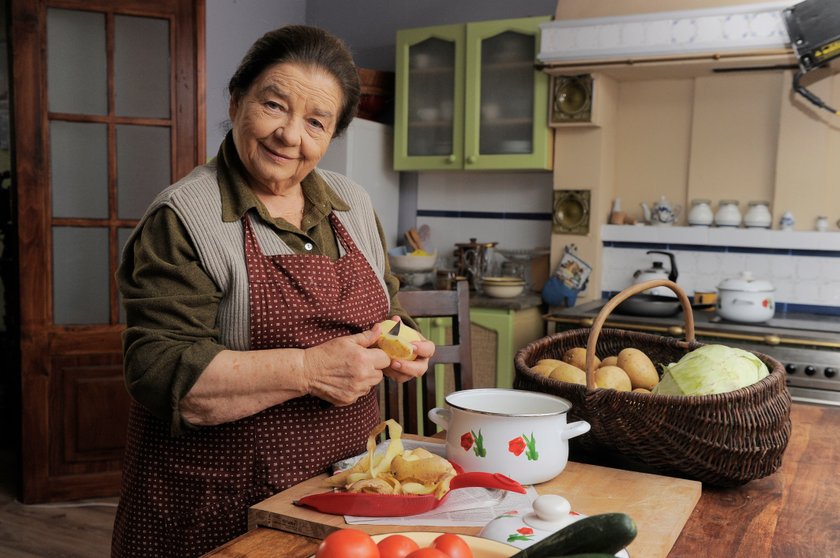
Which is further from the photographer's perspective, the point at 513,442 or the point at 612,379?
the point at 612,379

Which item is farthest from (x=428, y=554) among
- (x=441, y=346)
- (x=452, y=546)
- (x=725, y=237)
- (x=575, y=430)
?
(x=725, y=237)

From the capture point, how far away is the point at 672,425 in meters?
1.20

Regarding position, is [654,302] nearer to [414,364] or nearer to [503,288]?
[503,288]

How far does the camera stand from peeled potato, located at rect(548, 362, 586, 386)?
4.38 ft

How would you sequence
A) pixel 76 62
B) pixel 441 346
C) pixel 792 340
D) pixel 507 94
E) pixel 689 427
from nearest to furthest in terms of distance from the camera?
pixel 689 427 → pixel 441 346 → pixel 792 340 → pixel 76 62 → pixel 507 94

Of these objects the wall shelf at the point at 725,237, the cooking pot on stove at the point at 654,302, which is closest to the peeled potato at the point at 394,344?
the cooking pot on stove at the point at 654,302

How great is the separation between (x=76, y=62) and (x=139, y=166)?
1.59ft

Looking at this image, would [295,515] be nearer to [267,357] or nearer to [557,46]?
[267,357]

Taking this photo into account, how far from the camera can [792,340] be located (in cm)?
297

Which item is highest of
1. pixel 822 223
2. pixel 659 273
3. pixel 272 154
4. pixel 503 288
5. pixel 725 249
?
pixel 272 154

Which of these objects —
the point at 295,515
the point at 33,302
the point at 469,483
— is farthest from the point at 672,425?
the point at 33,302

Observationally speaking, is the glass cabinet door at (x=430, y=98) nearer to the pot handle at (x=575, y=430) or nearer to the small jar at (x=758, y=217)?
the small jar at (x=758, y=217)

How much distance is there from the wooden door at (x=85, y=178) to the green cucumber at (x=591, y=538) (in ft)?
9.81

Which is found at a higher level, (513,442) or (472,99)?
(472,99)
